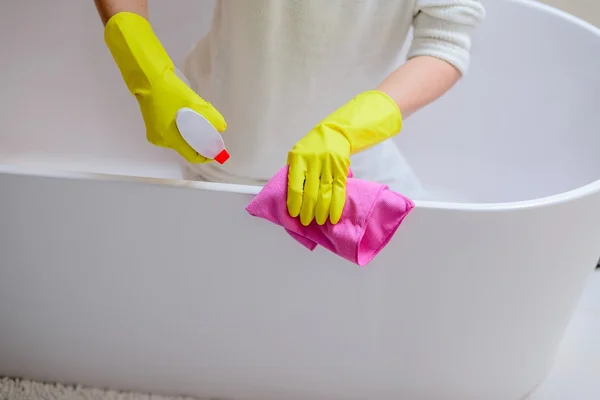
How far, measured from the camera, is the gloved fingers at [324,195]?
682 millimetres

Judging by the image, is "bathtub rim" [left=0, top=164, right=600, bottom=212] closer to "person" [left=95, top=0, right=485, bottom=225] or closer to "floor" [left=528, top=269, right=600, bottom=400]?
"person" [left=95, top=0, right=485, bottom=225]

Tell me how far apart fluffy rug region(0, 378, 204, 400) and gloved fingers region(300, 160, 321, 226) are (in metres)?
0.44

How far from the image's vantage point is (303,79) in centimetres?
88

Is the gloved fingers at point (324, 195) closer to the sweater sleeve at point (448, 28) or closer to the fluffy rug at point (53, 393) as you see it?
the sweater sleeve at point (448, 28)

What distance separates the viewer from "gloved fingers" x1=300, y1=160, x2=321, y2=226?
68 cm

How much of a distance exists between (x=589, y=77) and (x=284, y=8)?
61cm

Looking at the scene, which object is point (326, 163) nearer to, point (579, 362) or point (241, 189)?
point (241, 189)

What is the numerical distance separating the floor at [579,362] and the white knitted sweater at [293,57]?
1.81 feet

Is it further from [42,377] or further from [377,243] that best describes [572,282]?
[42,377]

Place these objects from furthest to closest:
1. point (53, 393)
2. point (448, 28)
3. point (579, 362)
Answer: point (579, 362) < point (53, 393) < point (448, 28)

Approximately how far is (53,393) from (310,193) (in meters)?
0.57

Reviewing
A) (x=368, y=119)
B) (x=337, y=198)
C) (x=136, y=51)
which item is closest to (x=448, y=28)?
(x=368, y=119)

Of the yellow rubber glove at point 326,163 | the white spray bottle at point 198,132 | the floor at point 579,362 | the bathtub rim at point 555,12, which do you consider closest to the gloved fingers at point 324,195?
the yellow rubber glove at point 326,163

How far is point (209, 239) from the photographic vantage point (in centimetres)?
78
